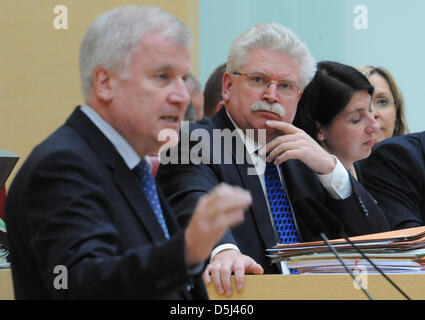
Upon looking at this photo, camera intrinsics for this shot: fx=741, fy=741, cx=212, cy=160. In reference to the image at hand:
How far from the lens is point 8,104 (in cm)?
356

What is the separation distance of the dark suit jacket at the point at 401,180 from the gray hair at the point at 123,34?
5.18ft

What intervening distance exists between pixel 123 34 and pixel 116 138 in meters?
0.18

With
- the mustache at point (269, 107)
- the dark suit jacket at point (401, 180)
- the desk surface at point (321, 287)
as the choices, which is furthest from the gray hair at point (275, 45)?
the desk surface at point (321, 287)

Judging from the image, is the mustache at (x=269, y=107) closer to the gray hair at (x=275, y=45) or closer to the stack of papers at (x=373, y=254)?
the gray hair at (x=275, y=45)

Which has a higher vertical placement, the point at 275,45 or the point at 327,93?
the point at 275,45

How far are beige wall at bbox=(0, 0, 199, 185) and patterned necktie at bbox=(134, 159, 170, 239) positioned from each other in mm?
2329

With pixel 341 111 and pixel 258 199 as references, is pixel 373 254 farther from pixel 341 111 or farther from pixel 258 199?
pixel 341 111

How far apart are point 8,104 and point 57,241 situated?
2643 millimetres

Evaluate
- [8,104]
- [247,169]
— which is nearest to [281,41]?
[247,169]

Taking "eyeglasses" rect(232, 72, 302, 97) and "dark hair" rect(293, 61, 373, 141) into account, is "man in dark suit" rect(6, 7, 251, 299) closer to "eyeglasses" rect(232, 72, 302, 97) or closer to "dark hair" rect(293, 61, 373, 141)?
"eyeglasses" rect(232, 72, 302, 97)

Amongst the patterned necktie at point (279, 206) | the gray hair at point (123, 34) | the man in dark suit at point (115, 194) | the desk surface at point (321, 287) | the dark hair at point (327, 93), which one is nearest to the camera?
the man in dark suit at point (115, 194)

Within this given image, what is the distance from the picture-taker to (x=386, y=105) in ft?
11.7

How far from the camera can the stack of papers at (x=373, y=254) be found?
1780 mm

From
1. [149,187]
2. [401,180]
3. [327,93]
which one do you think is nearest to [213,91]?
[327,93]
